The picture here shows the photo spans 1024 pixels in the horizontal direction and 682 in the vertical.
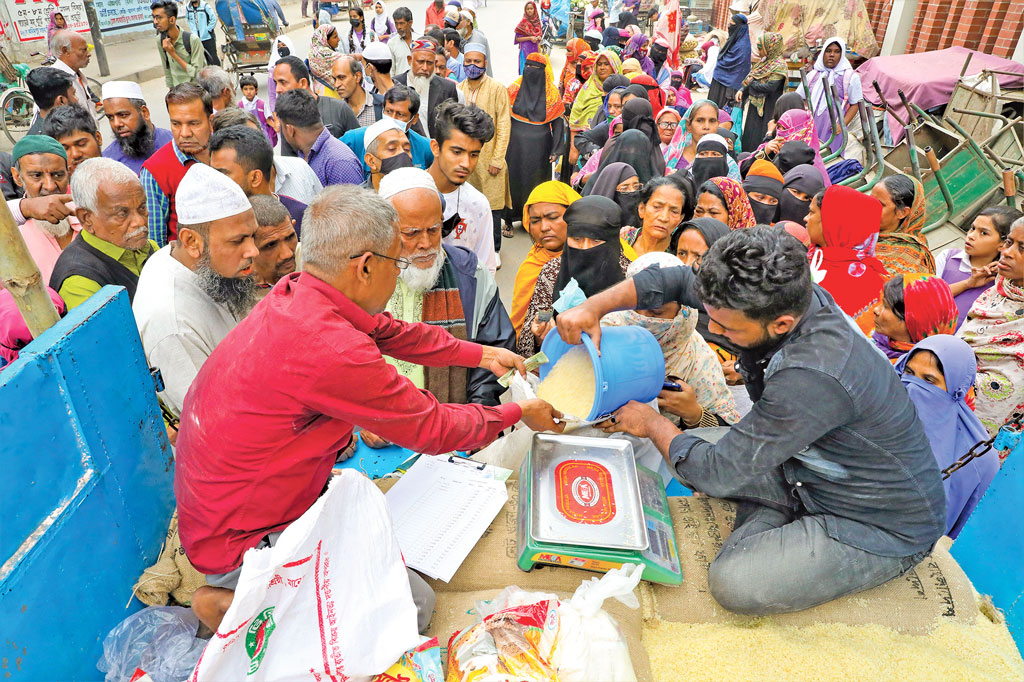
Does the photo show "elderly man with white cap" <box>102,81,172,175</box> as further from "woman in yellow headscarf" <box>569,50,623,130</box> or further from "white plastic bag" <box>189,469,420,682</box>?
"woman in yellow headscarf" <box>569,50,623,130</box>

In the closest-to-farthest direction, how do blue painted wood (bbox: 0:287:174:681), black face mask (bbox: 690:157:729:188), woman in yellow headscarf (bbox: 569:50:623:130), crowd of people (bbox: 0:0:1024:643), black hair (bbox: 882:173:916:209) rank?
blue painted wood (bbox: 0:287:174:681) < crowd of people (bbox: 0:0:1024:643) < black hair (bbox: 882:173:916:209) < black face mask (bbox: 690:157:729:188) < woman in yellow headscarf (bbox: 569:50:623:130)

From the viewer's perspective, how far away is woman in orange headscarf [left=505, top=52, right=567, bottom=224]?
6.88m

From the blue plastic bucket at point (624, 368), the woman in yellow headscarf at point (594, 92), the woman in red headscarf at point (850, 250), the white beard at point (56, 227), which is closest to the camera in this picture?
the blue plastic bucket at point (624, 368)

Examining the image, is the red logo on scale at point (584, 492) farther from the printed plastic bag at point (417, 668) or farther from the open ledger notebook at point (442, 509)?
the printed plastic bag at point (417, 668)

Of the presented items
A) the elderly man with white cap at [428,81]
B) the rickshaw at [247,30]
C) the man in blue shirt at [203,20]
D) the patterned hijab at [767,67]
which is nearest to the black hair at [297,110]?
the elderly man with white cap at [428,81]

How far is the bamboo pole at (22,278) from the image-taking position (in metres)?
1.50

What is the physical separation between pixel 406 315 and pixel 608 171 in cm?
273

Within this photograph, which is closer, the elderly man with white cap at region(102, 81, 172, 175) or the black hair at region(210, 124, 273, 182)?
the black hair at region(210, 124, 273, 182)

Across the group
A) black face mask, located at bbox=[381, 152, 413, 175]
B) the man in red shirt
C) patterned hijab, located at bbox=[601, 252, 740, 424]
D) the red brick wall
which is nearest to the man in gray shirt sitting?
patterned hijab, located at bbox=[601, 252, 740, 424]

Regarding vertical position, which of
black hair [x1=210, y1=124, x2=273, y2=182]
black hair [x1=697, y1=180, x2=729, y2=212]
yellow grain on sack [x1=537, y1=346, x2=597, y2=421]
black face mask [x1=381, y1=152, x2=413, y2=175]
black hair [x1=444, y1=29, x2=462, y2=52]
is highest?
black hair [x1=444, y1=29, x2=462, y2=52]

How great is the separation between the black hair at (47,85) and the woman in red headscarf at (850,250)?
6.09 m

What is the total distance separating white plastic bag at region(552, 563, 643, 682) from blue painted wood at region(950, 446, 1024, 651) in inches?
52.1

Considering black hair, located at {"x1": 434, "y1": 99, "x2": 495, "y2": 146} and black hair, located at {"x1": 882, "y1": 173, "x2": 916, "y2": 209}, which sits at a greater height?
black hair, located at {"x1": 434, "y1": 99, "x2": 495, "y2": 146}

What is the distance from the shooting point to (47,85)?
16.4 feet
